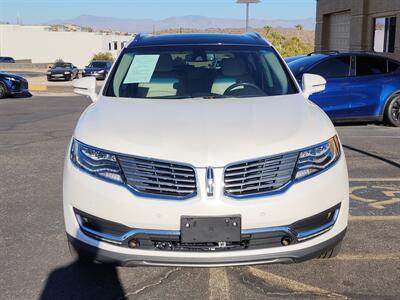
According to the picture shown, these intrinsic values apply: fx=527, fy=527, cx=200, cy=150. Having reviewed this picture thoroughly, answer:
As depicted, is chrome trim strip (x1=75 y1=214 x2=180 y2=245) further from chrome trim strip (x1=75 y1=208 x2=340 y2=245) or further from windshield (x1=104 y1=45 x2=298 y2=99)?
windshield (x1=104 y1=45 x2=298 y2=99)

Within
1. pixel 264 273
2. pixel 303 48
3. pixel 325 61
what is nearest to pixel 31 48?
pixel 303 48

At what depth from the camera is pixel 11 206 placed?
517 centimetres

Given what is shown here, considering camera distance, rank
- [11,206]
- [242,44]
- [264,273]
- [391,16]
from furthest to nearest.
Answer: [391,16] → [11,206] → [242,44] → [264,273]

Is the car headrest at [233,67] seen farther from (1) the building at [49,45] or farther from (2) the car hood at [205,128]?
(1) the building at [49,45]

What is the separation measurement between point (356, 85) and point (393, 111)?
1.03 m

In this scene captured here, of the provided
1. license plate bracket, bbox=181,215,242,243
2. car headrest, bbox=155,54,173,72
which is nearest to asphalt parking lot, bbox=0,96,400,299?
license plate bracket, bbox=181,215,242,243

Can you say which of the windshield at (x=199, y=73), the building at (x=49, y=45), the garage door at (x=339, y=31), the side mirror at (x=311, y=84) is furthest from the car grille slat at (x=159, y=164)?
the building at (x=49, y=45)

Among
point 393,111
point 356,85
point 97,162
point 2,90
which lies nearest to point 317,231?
point 97,162

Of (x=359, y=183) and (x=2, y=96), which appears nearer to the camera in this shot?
(x=359, y=183)

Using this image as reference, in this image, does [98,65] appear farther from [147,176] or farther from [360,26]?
[147,176]

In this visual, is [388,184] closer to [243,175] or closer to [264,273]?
[264,273]

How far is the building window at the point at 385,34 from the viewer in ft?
61.6

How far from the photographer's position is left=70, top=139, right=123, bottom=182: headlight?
3121 mm

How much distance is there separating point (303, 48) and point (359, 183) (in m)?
33.3
